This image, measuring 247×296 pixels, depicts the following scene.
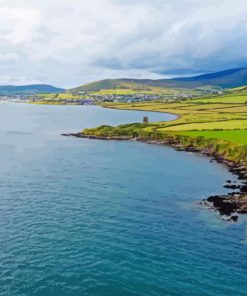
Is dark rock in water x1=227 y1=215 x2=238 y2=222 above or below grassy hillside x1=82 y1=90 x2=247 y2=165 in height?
below

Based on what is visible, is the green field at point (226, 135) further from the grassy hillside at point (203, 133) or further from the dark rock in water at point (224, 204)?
the dark rock in water at point (224, 204)

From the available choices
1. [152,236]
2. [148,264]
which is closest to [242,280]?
Answer: [148,264]

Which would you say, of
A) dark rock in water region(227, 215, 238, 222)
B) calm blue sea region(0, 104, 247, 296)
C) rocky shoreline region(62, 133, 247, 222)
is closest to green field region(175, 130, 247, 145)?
rocky shoreline region(62, 133, 247, 222)

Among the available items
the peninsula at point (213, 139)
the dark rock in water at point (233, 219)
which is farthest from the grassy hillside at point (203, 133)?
the dark rock in water at point (233, 219)

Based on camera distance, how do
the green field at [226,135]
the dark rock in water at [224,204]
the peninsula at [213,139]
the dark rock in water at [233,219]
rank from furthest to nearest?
the green field at [226,135] → the peninsula at [213,139] → the dark rock in water at [224,204] → the dark rock in water at [233,219]

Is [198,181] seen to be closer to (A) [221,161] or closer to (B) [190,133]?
(A) [221,161]

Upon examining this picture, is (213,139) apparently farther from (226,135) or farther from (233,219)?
(233,219)

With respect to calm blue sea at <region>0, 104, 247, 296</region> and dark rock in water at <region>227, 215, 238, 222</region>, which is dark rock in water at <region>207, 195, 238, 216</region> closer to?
dark rock in water at <region>227, 215, 238, 222</region>

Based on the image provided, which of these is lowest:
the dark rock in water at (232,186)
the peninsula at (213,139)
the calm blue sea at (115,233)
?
the calm blue sea at (115,233)
